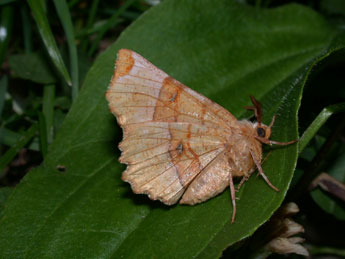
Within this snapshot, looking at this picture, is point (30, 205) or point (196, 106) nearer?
point (196, 106)

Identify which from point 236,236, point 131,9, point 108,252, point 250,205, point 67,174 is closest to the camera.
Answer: point 236,236

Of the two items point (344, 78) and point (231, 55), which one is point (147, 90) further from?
point (344, 78)

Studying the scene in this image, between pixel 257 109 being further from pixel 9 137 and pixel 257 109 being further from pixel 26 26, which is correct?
pixel 26 26

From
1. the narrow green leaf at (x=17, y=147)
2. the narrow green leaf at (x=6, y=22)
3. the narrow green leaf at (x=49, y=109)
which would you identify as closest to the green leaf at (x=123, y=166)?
the narrow green leaf at (x=17, y=147)

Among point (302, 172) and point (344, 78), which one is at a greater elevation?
point (344, 78)

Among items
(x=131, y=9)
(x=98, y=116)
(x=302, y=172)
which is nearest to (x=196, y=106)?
(x=98, y=116)

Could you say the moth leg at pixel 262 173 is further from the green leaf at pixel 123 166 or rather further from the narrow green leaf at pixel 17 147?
the narrow green leaf at pixel 17 147

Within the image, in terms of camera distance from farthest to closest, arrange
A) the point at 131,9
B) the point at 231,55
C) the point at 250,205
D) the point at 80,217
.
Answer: the point at 131,9
the point at 231,55
the point at 80,217
the point at 250,205
